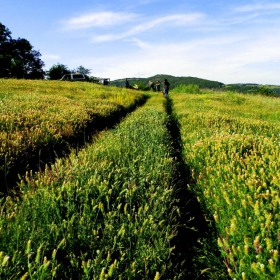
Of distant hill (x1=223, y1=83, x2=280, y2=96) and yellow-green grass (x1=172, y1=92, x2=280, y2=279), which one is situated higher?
yellow-green grass (x1=172, y1=92, x2=280, y2=279)

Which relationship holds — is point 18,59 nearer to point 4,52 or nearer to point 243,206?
point 4,52

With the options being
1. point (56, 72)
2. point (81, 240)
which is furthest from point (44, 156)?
point (56, 72)

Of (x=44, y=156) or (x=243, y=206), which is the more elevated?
(x=243, y=206)

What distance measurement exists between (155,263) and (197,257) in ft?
4.51

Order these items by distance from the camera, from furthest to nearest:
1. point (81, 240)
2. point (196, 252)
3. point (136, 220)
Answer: point (196, 252) → point (136, 220) → point (81, 240)

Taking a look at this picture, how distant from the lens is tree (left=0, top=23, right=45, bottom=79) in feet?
183

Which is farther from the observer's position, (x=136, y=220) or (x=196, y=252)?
(x=196, y=252)

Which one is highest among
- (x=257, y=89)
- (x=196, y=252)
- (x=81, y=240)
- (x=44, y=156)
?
(x=81, y=240)

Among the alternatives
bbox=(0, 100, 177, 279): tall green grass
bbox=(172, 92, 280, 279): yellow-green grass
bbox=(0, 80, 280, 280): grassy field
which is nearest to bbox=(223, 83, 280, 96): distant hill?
bbox=(172, 92, 280, 279): yellow-green grass

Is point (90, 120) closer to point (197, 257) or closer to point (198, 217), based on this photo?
point (198, 217)

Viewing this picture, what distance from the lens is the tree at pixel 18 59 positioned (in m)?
55.7

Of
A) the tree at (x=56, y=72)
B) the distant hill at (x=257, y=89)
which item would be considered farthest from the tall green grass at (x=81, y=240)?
the tree at (x=56, y=72)

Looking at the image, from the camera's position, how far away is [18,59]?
58.3 metres

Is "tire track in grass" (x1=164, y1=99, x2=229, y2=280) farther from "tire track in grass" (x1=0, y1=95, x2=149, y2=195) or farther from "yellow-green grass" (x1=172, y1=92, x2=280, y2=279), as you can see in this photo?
"tire track in grass" (x1=0, y1=95, x2=149, y2=195)
